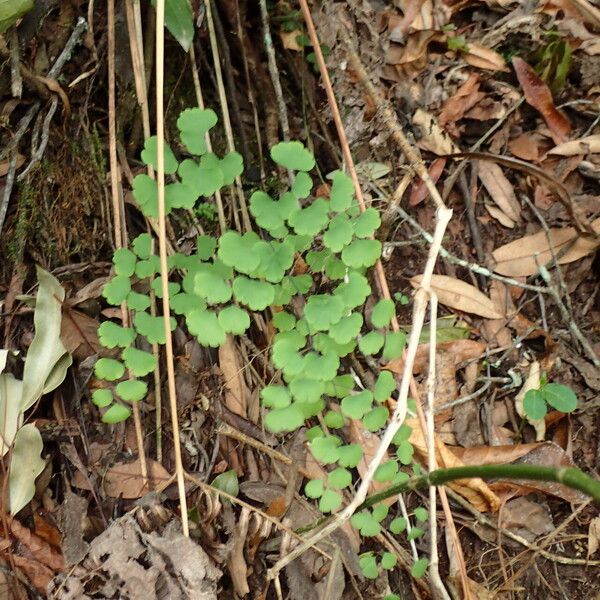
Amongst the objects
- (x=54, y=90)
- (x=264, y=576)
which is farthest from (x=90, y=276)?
(x=264, y=576)

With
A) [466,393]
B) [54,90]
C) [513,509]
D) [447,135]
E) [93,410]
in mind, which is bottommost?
[513,509]

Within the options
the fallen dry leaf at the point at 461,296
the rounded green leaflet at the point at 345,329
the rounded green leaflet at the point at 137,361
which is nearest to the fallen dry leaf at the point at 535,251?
the fallen dry leaf at the point at 461,296

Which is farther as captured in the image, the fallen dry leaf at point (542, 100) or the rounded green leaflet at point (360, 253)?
the fallen dry leaf at point (542, 100)

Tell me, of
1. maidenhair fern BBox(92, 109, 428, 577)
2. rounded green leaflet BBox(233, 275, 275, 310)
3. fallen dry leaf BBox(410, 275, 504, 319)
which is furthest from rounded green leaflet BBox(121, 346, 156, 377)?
fallen dry leaf BBox(410, 275, 504, 319)

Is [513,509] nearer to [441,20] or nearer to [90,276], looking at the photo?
[90,276]

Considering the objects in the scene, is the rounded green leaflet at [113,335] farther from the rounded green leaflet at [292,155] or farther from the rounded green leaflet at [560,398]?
the rounded green leaflet at [560,398]

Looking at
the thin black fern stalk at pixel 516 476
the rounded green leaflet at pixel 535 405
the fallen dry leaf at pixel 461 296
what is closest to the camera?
the thin black fern stalk at pixel 516 476

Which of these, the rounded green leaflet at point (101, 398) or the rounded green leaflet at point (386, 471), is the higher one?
the rounded green leaflet at point (101, 398)
